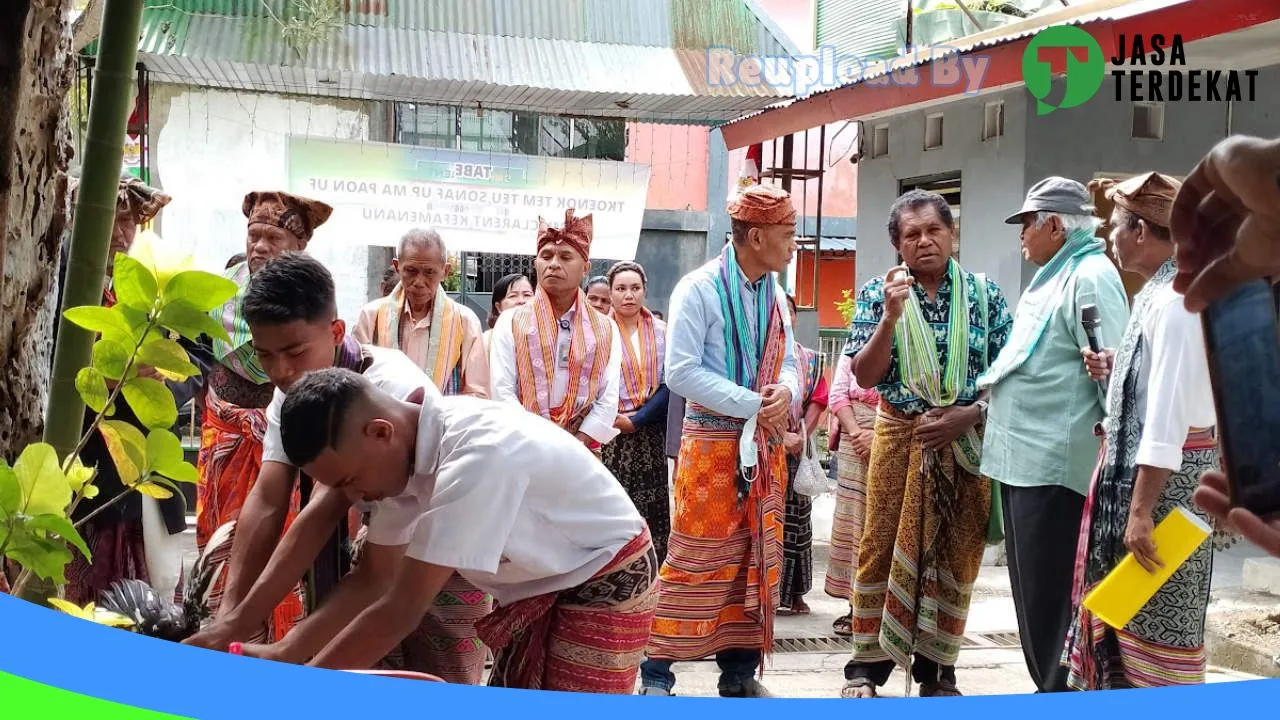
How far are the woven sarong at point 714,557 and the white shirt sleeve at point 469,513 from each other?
1.65 m

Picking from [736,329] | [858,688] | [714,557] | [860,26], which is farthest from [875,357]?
[860,26]

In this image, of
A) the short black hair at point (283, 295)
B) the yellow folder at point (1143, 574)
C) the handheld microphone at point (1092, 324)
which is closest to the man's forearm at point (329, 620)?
the short black hair at point (283, 295)

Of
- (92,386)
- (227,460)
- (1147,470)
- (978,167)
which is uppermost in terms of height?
(978,167)

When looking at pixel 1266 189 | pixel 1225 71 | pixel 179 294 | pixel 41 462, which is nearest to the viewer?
pixel 1266 189

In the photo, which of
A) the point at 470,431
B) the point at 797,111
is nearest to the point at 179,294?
the point at 470,431

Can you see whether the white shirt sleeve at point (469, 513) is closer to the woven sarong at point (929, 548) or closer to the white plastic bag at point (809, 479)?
the woven sarong at point (929, 548)

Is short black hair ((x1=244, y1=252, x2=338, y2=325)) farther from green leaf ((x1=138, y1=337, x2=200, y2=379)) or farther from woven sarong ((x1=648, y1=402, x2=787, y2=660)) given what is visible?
woven sarong ((x1=648, y1=402, x2=787, y2=660))

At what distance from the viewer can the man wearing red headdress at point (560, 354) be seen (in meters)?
4.13

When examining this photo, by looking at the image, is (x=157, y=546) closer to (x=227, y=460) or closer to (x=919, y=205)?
(x=227, y=460)

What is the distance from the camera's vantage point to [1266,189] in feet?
2.53

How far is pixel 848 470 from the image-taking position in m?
4.64

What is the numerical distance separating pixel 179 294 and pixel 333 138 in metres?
5.91

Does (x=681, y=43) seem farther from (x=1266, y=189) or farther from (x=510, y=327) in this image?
(x=1266, y=189)

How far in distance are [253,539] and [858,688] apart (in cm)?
194
